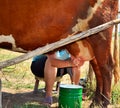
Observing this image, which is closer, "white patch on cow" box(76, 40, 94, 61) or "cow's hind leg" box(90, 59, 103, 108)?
"white patch on cow" box(76, 40, 94, 61)

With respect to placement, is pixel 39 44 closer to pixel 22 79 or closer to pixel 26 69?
pixel 22 79

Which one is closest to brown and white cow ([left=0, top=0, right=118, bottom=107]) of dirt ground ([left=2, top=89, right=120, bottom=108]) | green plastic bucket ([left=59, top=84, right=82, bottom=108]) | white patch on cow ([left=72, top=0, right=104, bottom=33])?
white patch on cow ([left=72, top=0, right=104, bottom=33])

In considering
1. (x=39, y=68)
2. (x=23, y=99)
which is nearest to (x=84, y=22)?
(x=39, y=68)

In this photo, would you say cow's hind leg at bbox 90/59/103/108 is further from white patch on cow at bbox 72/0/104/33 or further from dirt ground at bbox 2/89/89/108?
white patch on cow at bbox 72/0/104/33

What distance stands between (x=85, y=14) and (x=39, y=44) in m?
0.66

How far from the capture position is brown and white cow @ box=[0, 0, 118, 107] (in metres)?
4.59

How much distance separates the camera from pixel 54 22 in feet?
15.4

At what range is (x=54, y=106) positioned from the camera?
204 inches

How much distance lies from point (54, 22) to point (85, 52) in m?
0.59

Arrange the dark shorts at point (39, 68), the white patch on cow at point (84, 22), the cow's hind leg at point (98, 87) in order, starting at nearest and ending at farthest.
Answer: the white patch on cow at point (84, 22) < the cow's hind leg at point (98, 87) < the dark shorts at point (39, 68)

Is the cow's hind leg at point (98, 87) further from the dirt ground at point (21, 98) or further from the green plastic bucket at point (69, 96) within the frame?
the green plastic bucket at point (69, 96)

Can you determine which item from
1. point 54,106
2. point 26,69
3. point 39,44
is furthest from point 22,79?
point 39,44

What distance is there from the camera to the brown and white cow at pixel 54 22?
4.59 m

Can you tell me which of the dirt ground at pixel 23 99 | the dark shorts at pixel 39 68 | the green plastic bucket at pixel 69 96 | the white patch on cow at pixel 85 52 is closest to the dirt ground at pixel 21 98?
the dirt ground at pixel 23 99
